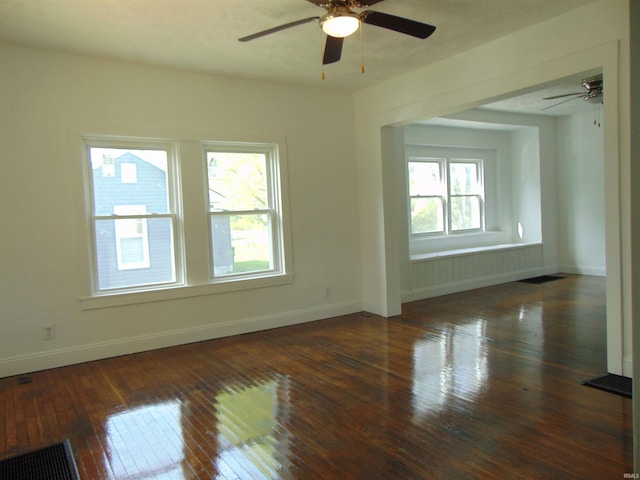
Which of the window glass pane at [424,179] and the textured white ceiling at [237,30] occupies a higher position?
the textured white ceiling at [237,30]

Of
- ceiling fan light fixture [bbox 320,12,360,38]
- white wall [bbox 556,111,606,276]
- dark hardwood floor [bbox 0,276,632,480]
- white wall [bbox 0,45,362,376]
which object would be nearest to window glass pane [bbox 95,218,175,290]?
white wall [bbox 0,45,362,376]

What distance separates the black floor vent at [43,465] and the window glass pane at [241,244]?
8.24 feet

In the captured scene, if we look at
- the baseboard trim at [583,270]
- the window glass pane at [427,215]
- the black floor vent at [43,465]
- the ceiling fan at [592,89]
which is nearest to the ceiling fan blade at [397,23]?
the ceiling fan at [592,89]

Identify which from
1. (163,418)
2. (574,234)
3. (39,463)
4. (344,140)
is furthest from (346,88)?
(574,234)

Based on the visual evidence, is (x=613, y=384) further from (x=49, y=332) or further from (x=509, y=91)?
(x=49, y=332)

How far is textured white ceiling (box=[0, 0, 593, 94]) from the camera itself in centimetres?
324

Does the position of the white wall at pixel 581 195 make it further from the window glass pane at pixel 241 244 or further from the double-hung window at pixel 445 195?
the window glass pane at pixel 241 244

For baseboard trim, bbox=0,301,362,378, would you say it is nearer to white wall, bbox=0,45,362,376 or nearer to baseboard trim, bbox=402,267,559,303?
white wall, bbox=0,45,362,376

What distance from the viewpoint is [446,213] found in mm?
7816

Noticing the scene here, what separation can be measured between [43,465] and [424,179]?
6493mm

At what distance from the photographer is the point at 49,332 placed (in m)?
4.04

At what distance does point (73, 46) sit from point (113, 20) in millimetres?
759

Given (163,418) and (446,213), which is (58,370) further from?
(446,213)

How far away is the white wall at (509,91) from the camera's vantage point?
3262 mm
